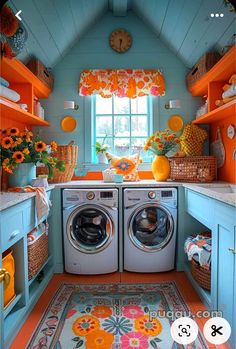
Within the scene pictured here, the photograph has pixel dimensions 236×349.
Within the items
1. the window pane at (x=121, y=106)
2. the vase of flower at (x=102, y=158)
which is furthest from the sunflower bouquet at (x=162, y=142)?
the window pane at (x=121, y=106)

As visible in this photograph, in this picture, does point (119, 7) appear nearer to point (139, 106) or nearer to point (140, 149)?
point (139, 106)

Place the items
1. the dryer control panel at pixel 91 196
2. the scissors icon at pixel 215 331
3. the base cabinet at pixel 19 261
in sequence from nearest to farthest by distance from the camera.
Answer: the scissors icon at pixel 215 331 < the base cabinet at pixel 19 261 < the dryer control panel at pixel 91 196

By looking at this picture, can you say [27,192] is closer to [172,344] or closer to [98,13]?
[172,344]

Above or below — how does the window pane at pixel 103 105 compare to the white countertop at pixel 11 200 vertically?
above

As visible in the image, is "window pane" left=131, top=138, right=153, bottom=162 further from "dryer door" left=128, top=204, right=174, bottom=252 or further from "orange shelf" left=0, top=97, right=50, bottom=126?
"orange shelf" left=0, top=97, right=50, bottom=126

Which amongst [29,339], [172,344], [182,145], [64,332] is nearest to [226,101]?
[182,145]

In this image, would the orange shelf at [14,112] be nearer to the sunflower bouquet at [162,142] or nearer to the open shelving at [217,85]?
the sunflower bouquet at [162,142]

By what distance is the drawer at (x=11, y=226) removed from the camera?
1.34 metres

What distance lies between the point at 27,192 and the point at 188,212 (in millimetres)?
1298

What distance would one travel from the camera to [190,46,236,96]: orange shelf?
186 centimetres

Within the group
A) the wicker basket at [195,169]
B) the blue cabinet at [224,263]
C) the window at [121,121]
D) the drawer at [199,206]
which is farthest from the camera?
the window at [121,121]

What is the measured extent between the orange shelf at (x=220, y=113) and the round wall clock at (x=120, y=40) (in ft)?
3.53

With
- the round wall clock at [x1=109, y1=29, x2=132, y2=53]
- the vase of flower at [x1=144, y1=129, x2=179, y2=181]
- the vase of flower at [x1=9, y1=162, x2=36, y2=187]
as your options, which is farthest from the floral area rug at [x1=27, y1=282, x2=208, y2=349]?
the round wall clock at [x1=109, y1=29, x2=132, y2=53]

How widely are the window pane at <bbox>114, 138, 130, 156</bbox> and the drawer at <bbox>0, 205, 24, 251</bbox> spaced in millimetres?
1510
